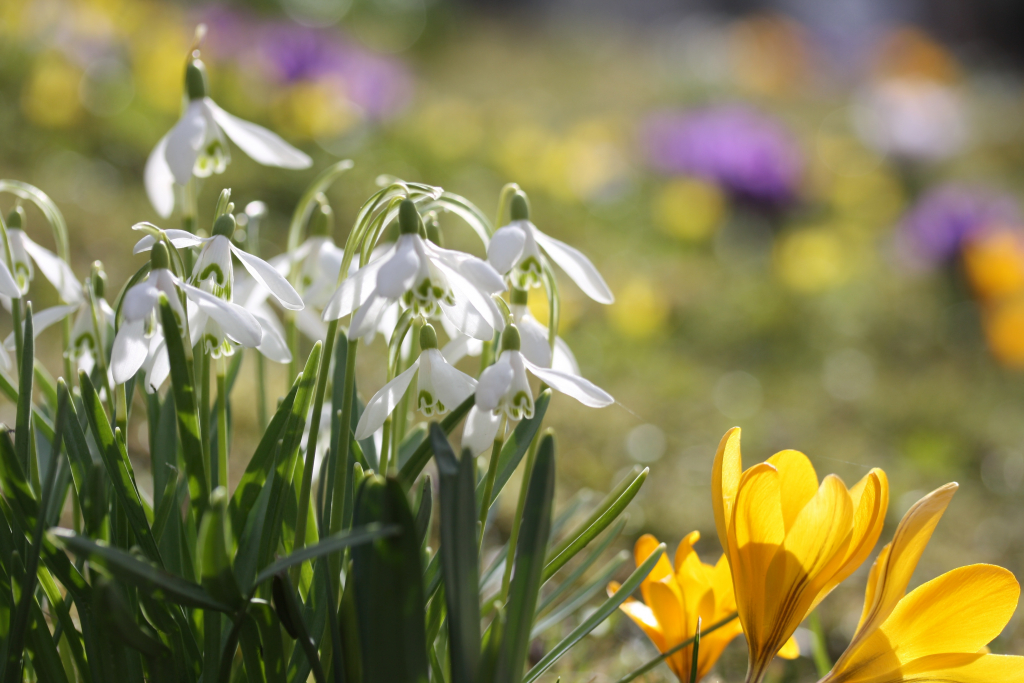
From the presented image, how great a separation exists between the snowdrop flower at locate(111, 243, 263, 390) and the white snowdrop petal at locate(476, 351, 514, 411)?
0.57ft

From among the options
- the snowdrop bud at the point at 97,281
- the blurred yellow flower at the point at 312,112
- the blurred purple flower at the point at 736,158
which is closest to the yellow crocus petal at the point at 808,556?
the snowdrop bud at the point at 97,281

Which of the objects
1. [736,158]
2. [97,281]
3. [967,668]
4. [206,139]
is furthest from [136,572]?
[736,158]

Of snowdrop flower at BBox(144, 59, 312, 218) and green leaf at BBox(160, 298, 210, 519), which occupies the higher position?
snowdrop flower at BBox(144, 59, 312, 218)

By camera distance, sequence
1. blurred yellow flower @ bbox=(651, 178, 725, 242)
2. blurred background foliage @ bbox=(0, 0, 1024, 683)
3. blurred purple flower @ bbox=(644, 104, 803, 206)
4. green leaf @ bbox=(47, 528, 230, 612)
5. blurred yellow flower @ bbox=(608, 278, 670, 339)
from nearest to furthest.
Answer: green leaf @ bbox=(47, 528, 230, 612), blurred background foliage @ bbox=(0, 0, 1024, 683), blurred yellow flower @ bbox=(608, 278, 670, 339), blurred yellow flower @ bbox=(651, 178, 725, 242), blurred purple flower @ bbox=(644, 104, 803, 206)

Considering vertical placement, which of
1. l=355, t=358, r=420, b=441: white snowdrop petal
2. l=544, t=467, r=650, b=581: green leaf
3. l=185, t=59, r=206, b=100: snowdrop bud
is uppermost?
l=185, t=59, r=206, b=100: snowdrop bud

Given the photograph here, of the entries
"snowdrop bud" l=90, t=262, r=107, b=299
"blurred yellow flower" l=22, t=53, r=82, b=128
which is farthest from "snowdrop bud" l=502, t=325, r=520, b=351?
"blurred yellow flower" l=22, t=53, r=82, b=128

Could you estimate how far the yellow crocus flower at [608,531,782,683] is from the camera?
0.79 metres

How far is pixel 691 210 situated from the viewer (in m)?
3.50

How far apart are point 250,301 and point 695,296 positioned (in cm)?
250

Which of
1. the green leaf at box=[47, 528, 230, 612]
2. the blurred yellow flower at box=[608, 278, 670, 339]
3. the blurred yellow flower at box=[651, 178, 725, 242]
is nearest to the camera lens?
the green leaf at box=[47, 528, 230, 612]

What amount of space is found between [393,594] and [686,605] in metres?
0.35

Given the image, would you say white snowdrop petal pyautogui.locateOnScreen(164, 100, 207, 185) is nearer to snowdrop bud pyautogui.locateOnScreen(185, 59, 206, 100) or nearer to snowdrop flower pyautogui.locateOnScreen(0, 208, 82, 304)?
snowdrop bud pyautogui.locateOnScreen(185, 59, 206, 100)

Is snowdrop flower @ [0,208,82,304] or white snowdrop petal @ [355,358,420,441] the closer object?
white snowdrop petal @ [355,358,420,441]

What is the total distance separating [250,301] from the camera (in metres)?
0.85
